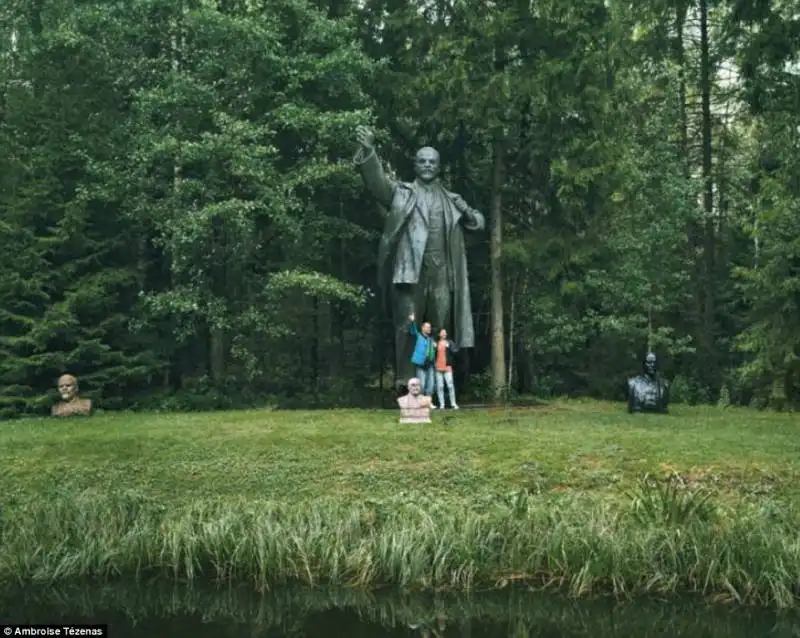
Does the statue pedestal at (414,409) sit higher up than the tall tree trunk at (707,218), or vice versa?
the tall tree trunk at (707,218)

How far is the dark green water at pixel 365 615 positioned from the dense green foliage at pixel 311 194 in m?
8.31

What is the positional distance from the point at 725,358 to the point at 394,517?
14365 millimetres

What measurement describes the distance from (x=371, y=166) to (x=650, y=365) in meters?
5.10

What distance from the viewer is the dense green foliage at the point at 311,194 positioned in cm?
1548

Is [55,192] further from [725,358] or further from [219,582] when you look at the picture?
[725,358]

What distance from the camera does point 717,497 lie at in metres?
8.46

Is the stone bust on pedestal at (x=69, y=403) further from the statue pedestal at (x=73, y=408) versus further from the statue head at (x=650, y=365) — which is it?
the statue head at (x=650, y=365)

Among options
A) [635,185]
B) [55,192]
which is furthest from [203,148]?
[635,185]

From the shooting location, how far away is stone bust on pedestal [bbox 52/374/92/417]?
45.1ft

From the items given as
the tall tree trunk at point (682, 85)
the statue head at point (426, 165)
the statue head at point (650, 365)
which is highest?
the tall tree trunk at point (682, 85)

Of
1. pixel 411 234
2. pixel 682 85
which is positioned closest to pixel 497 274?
pixel 411 234

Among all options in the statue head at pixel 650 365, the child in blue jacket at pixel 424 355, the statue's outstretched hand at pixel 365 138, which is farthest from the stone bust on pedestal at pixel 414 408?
the statue's outstretched hand at pixel 365 138

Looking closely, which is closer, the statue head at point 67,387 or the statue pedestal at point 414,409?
the statue pedestal at point 414,409

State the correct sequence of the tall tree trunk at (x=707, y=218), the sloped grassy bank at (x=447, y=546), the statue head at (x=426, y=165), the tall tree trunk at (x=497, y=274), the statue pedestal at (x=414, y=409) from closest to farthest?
the sloped grassy bank at (x=447, y=546)
the statue pedestal at (x=414, y=409)
the statue head at (x=426, y=165)
the tall tree trunk at (x=497, y=274)
the tall tree trunk at (x=707, y=218)
